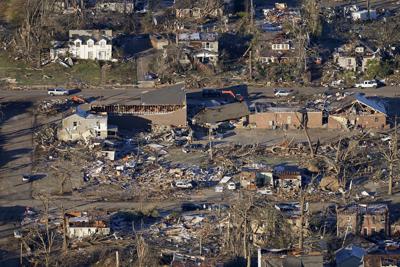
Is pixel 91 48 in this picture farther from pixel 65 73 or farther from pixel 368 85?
pixel 368 85

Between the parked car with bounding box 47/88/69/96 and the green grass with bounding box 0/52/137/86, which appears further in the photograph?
the green grass with bounding box 0/52/137/86

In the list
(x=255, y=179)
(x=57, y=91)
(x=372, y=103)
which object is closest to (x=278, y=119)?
(x=372, y=103)

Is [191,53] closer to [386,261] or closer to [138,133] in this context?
[138,133]

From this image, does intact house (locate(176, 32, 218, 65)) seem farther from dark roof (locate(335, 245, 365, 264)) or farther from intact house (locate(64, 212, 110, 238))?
dark roof (locate(335, 245, 365, 264))

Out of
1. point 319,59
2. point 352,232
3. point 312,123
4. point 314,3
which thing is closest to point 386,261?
point 352,232

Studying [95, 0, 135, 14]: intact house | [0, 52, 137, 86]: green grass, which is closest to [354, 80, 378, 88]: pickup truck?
[0, 52, 137, 86]: green grass

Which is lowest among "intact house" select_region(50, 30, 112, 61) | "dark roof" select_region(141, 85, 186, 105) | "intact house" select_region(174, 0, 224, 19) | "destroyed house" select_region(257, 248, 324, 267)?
"destroyed house" select_region(257, 248, 324, 267)

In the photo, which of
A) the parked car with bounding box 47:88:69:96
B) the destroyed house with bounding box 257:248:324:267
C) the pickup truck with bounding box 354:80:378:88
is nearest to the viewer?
the destroyed house with bounding box 257:248:324:267
